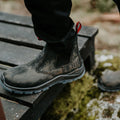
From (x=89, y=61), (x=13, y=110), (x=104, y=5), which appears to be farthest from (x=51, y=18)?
(x=104, y=5)

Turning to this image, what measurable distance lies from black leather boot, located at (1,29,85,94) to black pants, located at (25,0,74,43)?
3.5 inches

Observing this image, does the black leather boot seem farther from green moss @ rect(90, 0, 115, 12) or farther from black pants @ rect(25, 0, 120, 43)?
green moss @ rect(90, 0, 115, 12)

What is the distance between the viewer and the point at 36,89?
1468 millimetres

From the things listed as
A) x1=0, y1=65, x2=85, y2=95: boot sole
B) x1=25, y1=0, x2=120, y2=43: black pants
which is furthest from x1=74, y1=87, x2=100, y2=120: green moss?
x1=25, y1=0, x2=120, y2=43: black pants

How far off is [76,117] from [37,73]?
0.61 metres

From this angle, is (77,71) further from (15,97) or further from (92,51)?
(92,51)

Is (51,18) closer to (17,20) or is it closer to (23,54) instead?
(23,54)

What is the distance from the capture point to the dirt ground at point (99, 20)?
370 cm

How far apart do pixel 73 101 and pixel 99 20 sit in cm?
253

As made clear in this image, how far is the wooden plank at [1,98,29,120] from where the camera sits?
4.45ft

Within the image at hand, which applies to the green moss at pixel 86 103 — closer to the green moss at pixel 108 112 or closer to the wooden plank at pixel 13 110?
the green moss at pixel 108 112

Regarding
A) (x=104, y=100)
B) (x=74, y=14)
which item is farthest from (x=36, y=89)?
(x=74, y=14)

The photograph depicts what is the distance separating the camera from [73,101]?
2.03 m

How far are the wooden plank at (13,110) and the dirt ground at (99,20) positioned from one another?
2.39m
